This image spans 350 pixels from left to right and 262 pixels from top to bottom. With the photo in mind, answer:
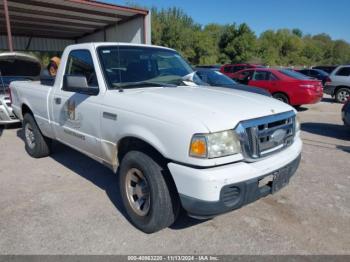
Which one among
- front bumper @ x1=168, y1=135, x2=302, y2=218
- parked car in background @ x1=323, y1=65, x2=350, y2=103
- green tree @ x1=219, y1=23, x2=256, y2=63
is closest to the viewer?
front bumper @ x1=168, y1=135, x2=302, y2=218

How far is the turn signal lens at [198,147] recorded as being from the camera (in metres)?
2.55

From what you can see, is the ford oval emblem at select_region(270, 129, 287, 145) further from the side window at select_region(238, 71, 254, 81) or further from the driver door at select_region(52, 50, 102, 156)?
the side window at select_region(238, 71, 254, 81)

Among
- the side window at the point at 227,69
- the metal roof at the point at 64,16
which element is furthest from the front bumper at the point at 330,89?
the metal roof at the point at 64,16

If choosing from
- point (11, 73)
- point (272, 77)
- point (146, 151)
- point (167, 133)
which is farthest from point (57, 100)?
point (272, 77)

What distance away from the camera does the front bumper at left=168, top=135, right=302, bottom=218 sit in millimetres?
2531

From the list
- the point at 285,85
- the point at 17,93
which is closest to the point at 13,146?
the point at 17,93

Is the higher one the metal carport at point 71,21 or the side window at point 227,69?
the metal carport at point 71,21

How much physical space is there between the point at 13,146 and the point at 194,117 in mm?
5360

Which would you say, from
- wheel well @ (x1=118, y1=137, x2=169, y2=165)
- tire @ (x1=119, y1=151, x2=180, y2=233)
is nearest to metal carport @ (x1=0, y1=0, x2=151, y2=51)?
wheel well @ (x1=118, y1=137, x2=169, y2=165)

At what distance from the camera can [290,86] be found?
11.2 metres

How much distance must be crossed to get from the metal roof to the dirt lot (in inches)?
355

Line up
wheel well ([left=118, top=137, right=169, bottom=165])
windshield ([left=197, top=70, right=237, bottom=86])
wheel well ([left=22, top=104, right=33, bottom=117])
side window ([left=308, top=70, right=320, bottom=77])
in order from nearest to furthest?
1. wheel well ([left=118, top=137, right=169, bottom=165])
2. wheel well ([left=22, top=104, right=33, bottom=117])
3. windshield ([left=197, top=70, right=237, bottom=86])
4. side window ([left=308, top=70, right=320, bottom=77])

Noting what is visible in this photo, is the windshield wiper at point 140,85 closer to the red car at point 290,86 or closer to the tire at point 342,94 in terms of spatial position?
the red car at point 290,86

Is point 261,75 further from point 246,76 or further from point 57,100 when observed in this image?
point 57,100
